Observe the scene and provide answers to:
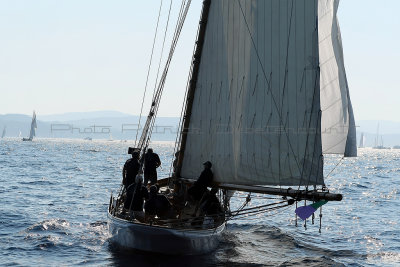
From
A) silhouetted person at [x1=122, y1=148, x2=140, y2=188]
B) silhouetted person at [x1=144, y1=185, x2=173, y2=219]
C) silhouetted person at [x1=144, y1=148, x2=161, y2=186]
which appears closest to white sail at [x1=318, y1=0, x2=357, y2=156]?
silhouetted person at [x1=144, y1=185, x2=173, y2=219]

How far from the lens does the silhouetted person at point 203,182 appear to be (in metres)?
24.2

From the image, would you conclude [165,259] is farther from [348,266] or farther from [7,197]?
[7,197]

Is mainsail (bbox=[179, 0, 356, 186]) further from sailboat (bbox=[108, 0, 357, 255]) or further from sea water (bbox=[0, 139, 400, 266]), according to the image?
sea water (bbox=[0, 139, 400, 266])

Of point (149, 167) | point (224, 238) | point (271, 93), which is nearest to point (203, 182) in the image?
point (149, 167)

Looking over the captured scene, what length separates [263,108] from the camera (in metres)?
23.3

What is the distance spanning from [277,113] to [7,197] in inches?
1048

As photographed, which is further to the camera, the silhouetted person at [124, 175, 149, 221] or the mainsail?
the silhouetted person at [124, 175, 149, 221]

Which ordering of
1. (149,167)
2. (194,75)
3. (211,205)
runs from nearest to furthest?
1. (211,205)
2. (194,75)
3. (149,167)

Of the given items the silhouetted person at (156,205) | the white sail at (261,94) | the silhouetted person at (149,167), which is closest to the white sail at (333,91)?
the white sail at (261,94)

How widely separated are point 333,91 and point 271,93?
235cm

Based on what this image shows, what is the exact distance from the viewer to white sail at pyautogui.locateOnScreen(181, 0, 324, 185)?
73.5ft

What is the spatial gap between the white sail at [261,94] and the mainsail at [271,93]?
0.04 meters

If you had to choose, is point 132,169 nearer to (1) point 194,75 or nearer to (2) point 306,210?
(1) point 194,75

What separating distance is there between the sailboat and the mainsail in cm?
4
